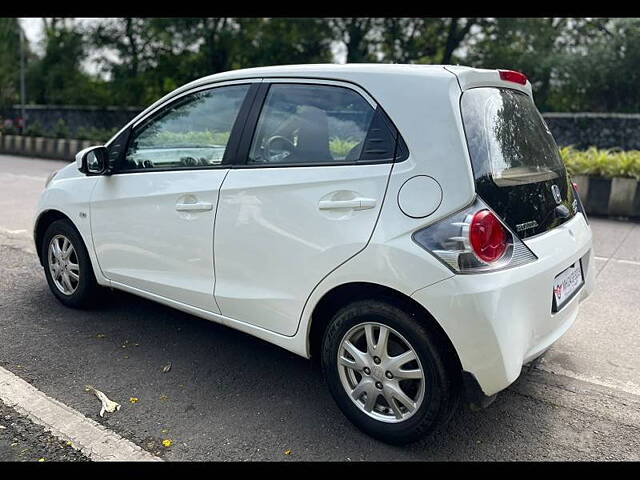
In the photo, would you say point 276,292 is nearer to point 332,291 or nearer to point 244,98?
point 332,291

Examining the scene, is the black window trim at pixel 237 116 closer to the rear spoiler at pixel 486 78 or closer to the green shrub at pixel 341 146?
the green shrub at pixel 341 146

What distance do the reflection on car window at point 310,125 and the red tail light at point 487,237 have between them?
→ 2.18 ft

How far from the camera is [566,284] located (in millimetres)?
2904

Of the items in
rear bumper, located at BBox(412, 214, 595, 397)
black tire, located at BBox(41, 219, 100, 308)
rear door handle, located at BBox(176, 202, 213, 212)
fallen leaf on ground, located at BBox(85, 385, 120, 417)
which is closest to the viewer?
rear bumper, located at BBox(412, 214, 595, 397)

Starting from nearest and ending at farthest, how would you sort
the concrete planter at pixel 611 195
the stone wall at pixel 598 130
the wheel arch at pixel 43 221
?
1. the wheel arch at pixel 43 221
2. the concrete planter at pixel 611 195
3. the stone wall at pixel 598 130

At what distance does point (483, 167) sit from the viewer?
2.56 metres

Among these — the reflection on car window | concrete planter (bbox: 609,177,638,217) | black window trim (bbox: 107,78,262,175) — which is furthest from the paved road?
concrete planter (bbox: 609,177,638,217)

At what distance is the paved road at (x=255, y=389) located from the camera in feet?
8.87

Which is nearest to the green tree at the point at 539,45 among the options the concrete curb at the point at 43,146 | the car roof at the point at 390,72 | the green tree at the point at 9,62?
the concrete curb at the point at 43,146

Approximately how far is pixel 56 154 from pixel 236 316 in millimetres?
17661

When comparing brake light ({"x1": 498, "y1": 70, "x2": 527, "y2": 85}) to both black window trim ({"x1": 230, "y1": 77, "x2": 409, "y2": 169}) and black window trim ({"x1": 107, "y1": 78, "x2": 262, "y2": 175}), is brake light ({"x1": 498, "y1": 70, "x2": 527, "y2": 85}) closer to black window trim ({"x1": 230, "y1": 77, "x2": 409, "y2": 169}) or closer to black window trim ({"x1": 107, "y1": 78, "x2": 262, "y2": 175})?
black window trim ({"x1": 230, "y1": 77, "x2": 409, "y2": 169})

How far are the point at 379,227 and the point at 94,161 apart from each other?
229 cm

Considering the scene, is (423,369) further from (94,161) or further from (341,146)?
(94,161)

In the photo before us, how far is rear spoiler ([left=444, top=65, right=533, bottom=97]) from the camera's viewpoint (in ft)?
8.84
